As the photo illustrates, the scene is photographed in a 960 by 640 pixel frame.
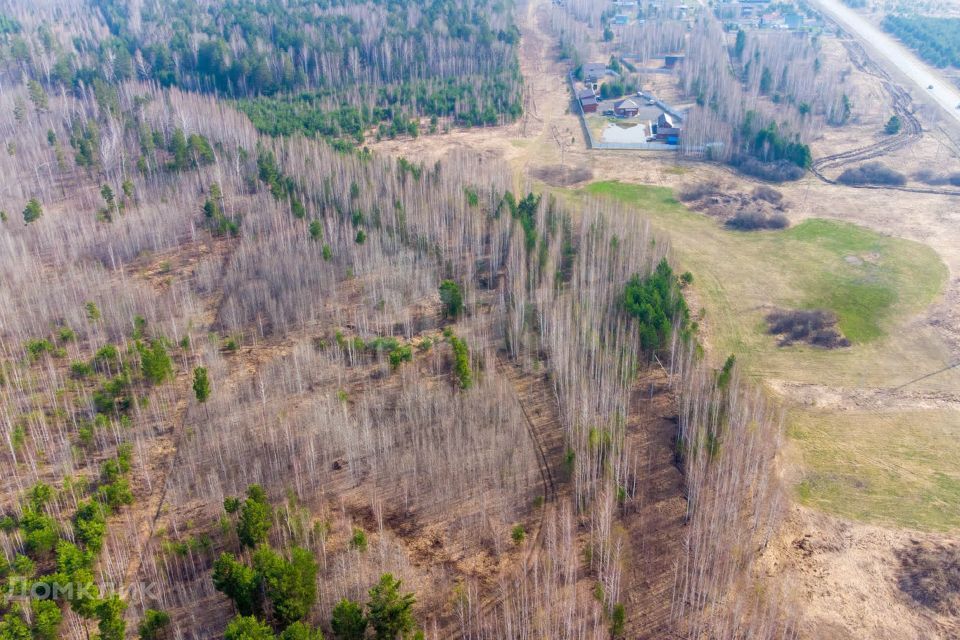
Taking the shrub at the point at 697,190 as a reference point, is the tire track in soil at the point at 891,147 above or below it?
above

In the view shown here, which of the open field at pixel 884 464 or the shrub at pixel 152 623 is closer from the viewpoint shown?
the shrub at pixel 152 623

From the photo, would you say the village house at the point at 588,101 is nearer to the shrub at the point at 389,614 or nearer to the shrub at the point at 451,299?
the shrub at the point at 451,299

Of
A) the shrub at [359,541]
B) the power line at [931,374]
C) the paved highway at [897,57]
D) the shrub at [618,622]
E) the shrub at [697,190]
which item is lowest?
the shrub at [618,622]

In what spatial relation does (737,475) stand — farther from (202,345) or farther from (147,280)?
(147,280)

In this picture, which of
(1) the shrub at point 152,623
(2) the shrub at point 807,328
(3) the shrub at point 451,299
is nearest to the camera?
(1) the shrub at point 152,623

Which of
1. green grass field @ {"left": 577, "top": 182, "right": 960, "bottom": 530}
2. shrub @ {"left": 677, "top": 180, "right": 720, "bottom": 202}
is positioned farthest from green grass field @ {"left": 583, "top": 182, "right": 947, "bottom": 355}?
shrub @ {"left": 677, "top": 180, "right": 720, "bottom": 202}

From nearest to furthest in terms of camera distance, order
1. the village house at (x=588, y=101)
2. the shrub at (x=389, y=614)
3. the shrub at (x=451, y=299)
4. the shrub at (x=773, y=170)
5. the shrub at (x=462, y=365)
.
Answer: the shrub at (x=389, y=614), the shrub at (x=462, y=365), the shrub at (x=451, y=299), the shrub at (x=773, y=170), the village house at (x=588, y=101)

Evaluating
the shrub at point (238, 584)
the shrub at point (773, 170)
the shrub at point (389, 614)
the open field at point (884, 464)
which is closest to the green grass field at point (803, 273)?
the open field at point (884, 464)

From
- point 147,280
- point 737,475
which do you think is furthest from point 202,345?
point 737,475
